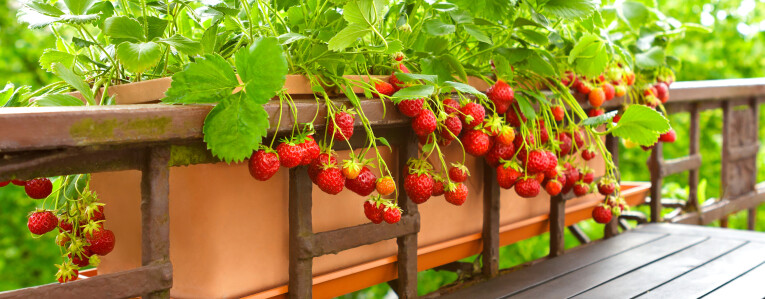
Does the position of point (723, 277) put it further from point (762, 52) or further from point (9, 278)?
point (762, 52)

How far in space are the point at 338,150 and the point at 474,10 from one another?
318 mm

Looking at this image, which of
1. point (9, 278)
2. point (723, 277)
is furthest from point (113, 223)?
point (9, 278)

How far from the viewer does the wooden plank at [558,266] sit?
130 centimetres

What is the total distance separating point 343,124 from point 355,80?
0.33 feet

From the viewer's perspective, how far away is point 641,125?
4.02 ft

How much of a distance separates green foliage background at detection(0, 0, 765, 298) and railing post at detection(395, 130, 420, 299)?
3499 millimetres

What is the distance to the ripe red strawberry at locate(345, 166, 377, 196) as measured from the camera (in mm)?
995

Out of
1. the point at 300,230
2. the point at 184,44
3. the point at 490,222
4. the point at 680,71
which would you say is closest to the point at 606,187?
the point at 490,222

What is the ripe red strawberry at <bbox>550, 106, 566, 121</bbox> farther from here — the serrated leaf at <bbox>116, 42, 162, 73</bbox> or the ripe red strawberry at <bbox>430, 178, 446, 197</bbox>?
the serrated leaf at <bbox>116, 42, 162, 73</bbox>

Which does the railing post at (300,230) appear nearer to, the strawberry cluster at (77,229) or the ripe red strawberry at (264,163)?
the ripe red strawberry at (264,163)

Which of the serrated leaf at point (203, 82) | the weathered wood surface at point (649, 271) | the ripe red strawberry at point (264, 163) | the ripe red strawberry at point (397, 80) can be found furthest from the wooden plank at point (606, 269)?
the serrated leaf at point (203, 82)

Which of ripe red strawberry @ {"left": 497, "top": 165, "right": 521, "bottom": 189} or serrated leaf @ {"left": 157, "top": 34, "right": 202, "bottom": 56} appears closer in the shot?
serrated leaf @ {"left": 157, "top": 34, "right": 202, "bottom": 56}

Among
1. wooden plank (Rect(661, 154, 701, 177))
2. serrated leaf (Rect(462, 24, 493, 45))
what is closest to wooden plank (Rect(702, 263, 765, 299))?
wooden plank (Rect(661, 154, 701, 177))

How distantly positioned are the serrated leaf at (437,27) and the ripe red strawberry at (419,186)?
22cm
